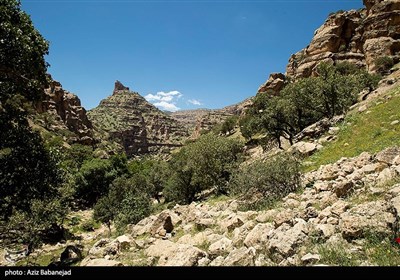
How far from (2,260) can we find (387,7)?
10388cm

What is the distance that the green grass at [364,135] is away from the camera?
65.5 ft

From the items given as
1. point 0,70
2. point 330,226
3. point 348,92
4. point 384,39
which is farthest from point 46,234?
point 384,39

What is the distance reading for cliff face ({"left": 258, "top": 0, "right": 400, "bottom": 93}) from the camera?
254 feet

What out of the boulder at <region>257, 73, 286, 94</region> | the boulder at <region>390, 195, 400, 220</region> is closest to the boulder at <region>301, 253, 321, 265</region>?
the boulder at <region>390, 195, 400, 220</region>

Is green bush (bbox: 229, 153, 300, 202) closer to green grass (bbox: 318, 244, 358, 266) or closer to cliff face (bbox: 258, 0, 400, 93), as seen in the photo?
green grass (bbox: 318, 244, 358, 266)

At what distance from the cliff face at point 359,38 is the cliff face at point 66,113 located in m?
92.2

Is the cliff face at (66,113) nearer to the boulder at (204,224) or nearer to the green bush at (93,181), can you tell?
the green bush at (93,181)

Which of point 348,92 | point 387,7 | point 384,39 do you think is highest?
point 387,7

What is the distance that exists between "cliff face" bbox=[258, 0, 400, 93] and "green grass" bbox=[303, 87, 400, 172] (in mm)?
54135

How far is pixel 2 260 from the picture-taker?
24.8 metres

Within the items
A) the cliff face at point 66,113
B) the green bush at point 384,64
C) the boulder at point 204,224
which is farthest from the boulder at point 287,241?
the cliff face at point 66,113

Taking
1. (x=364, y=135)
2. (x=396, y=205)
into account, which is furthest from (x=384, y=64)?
(x=396, y=205)

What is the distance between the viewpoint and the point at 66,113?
140000 millimetres
